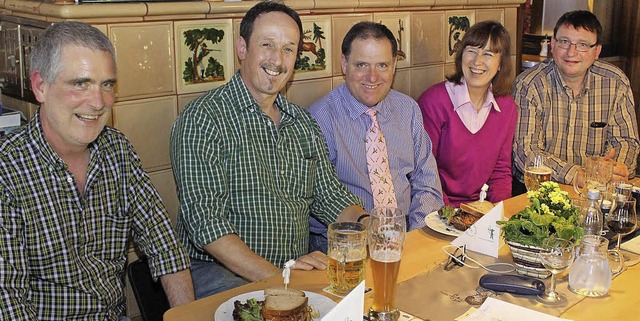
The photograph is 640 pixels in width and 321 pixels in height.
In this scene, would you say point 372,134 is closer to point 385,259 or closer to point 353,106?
point 353,106

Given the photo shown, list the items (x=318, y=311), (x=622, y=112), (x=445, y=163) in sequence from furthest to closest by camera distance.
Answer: (x=622, y=112) < (x=445, y=163) < (x=318, y=311)

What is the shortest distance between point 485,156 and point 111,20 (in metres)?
1.65

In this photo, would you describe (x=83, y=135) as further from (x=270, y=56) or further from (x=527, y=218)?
(x=527, y=218)

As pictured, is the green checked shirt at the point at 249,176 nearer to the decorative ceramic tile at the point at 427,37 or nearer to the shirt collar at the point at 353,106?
the shirt collar at the point at 353,106

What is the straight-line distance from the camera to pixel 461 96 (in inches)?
121

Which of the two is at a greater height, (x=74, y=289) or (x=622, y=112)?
(x=622, y=112)

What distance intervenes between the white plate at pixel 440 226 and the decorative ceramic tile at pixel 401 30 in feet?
3.90

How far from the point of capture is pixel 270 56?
7.91ft

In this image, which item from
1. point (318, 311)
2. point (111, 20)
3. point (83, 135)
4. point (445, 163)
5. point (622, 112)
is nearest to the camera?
point (318, 311)

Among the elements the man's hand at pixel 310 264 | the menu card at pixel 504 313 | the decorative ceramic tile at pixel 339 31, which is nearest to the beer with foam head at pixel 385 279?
the menu card at pixel 504 313

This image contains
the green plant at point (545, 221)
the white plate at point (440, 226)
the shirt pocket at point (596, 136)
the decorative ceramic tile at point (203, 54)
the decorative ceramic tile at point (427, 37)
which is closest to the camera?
the green plant at point (545, 221)

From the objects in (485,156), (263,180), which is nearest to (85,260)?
(263,180)

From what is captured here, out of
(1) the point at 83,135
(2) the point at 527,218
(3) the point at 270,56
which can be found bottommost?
(2) the point at 527,218

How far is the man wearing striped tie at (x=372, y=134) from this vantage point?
2.77m
